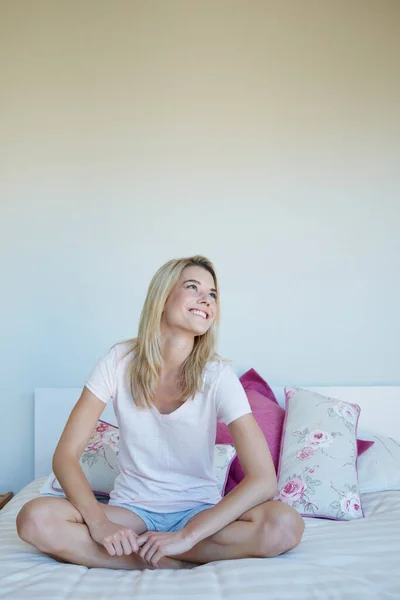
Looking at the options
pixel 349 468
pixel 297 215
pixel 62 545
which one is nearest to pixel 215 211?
pixel 297 215

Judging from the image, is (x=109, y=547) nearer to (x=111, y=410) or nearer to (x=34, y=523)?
(x=34, y=523)

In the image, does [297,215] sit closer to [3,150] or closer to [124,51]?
[124,51]

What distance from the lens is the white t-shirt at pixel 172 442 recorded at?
5.19 ft

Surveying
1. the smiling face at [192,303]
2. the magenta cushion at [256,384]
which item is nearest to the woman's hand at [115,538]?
the smiling face at [192,303]

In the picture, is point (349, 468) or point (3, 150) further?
point (3, 150)

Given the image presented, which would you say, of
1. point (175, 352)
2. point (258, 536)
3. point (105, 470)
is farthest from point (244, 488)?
point (105, 470)

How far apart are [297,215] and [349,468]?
1151 millimetres

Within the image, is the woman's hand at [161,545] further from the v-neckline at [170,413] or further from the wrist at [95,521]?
the v-neckline at [170,413]

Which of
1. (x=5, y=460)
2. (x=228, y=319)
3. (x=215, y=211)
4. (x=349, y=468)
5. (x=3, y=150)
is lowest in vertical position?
(x=5, y=460)

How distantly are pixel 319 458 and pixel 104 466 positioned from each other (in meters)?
0.73

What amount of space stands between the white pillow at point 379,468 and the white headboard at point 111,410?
0.24m

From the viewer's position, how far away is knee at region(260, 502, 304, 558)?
1381mm

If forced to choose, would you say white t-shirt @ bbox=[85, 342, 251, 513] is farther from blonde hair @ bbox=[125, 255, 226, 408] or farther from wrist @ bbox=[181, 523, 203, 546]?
wrist @ bbox=[181, 523, 203, 546]

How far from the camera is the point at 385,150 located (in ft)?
9.14
